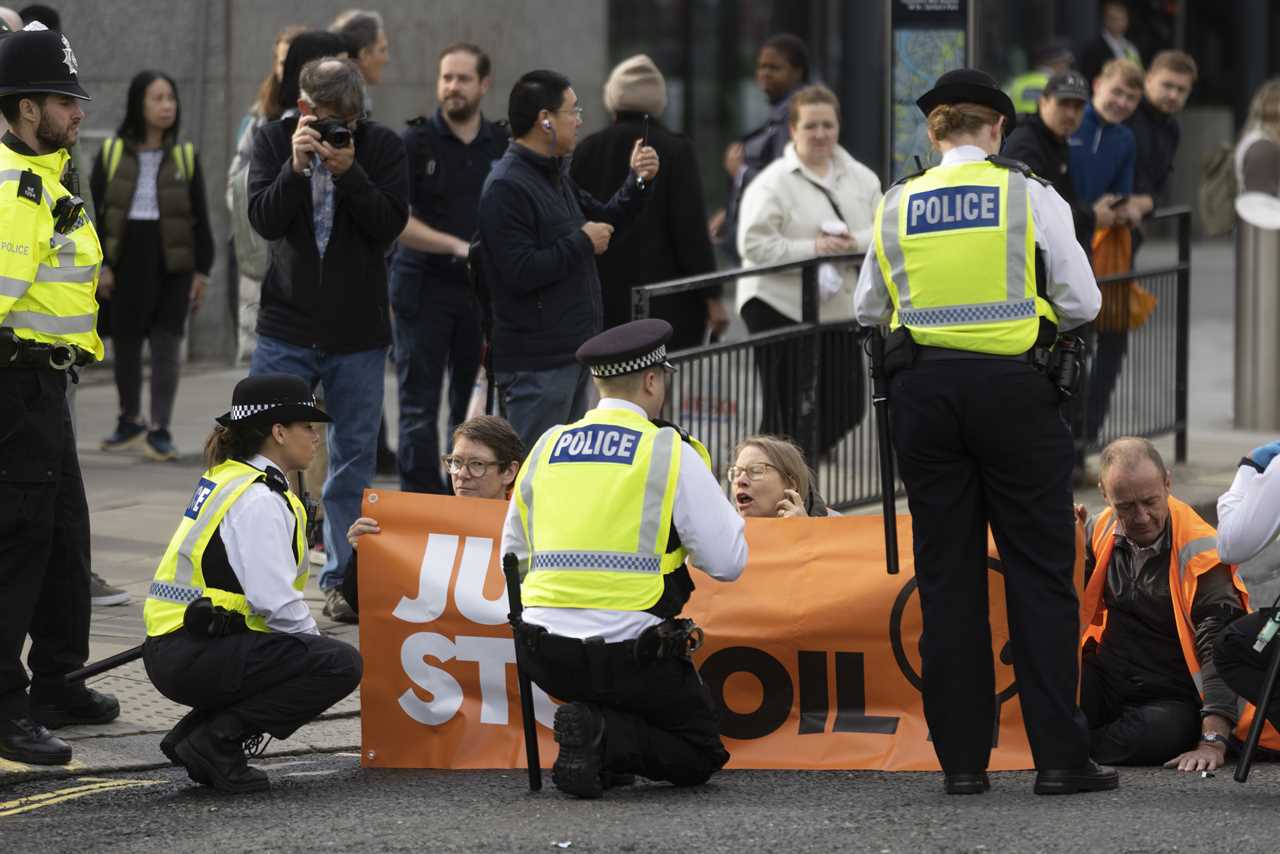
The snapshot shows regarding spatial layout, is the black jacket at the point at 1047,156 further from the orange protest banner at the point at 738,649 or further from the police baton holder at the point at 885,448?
the police baton holder at the point at 885,448

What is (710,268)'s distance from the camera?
9.61 metres

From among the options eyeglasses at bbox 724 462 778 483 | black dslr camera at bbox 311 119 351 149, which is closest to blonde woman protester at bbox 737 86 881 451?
black dslr camera at bbox 311 119 351 149

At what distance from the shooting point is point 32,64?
6.34 metres

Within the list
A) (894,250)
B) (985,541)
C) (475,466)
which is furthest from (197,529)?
(985,541)

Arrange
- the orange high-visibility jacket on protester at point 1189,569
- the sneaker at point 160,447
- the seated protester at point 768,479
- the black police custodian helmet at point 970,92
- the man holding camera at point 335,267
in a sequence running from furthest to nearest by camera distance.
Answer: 1. the sneaker at point 160,447
2. the man holding camera at point 335,267
3. the seated protester at point 768,479
4. the orange high-visibility jacket on protester at point 1189,569
5. the black police custodian helmet at point 970,92

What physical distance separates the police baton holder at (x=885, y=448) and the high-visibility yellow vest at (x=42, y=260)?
223 cm

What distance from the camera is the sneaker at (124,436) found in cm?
1122

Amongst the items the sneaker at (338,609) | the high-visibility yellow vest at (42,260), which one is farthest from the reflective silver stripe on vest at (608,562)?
the sneaker at (338,609)

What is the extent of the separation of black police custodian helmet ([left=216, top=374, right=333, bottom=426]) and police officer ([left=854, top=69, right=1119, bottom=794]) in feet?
5.19

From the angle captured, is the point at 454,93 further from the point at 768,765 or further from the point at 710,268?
the point at 768,765

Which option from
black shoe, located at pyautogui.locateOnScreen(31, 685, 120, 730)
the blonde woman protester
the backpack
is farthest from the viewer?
the backpack

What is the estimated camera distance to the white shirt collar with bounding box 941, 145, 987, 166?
19.4ft

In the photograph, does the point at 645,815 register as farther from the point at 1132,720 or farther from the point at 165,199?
the point at 165,199

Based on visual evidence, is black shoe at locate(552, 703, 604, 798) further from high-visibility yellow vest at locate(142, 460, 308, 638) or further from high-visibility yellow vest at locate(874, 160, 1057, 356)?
high-visibility yellow vest at locate(874, 160, 1057, 356)
